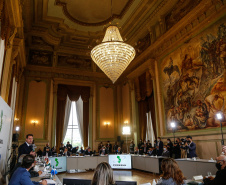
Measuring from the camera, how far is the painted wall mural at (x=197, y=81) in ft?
22.2

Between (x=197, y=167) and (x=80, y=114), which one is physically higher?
(x=80, y=114)

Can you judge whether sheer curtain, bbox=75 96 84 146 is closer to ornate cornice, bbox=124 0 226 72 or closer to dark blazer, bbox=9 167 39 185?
ornate cornice, bbox=124 0 226 72

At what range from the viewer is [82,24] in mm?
11891

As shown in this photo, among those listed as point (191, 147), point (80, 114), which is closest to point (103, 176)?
point (191, 147)

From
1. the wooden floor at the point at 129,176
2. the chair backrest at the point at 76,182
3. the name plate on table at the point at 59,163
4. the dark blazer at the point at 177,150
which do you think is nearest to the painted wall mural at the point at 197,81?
the dark blazer at the point at 177,150

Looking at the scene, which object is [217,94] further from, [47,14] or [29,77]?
[29,77]

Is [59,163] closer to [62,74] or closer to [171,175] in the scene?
[62,74]

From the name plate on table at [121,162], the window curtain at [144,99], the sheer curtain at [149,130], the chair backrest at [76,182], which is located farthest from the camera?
the sheer curtain at [149,130]

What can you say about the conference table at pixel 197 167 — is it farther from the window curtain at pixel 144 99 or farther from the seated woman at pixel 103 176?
the seated woman at pixel 103 176

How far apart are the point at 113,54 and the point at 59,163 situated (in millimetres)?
5849

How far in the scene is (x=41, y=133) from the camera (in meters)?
12.3

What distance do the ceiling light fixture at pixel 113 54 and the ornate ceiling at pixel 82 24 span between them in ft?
6.20

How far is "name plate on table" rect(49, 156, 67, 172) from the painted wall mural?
201 inches

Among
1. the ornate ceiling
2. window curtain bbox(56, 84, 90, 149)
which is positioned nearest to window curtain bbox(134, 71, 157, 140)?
the ornate ceiling
